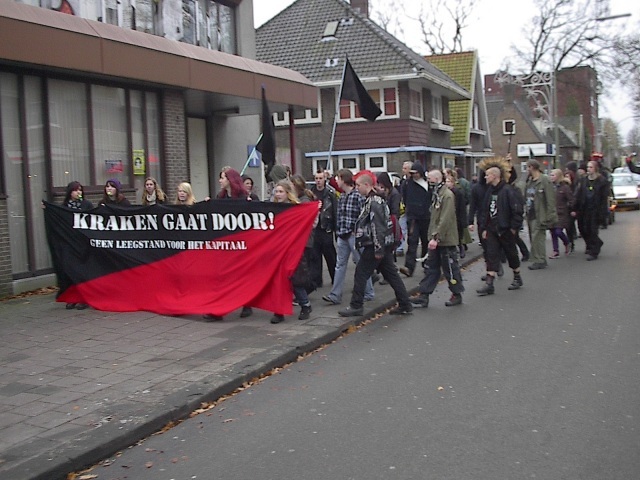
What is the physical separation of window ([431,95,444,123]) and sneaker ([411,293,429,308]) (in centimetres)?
2320

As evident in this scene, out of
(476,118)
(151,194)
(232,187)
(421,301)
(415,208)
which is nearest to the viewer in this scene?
(232,187)

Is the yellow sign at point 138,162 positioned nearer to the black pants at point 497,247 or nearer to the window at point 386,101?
the black pants at point 497,247

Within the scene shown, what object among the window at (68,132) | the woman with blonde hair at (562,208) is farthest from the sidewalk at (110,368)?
the woman with blonde hair at (562,208)

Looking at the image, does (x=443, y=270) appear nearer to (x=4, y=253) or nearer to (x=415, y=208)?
(x=415, y=208)

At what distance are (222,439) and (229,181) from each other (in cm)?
468

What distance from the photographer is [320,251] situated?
10.5 metres

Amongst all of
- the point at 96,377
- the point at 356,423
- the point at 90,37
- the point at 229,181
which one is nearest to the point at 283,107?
the point at 90,37

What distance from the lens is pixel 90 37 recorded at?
10.8 metres

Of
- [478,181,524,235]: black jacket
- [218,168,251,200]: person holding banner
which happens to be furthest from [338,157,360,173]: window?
[218,168,251,200]: person holding banner

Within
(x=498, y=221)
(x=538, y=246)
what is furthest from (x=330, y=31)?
(x=498, y=221)

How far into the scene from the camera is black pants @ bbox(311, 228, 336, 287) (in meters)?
10.3

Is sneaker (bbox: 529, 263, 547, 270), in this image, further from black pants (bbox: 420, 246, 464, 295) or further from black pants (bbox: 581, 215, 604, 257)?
black pants (bbox: 420, 246, 464, 295)

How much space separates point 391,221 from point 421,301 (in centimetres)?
169

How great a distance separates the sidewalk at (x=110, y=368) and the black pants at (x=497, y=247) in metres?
1.65
